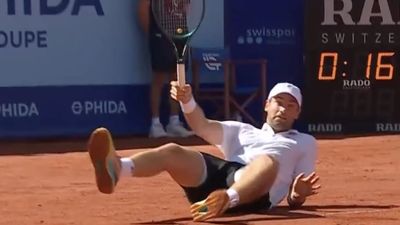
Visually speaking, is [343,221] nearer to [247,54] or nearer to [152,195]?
[152,195]

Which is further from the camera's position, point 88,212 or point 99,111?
point 99,111

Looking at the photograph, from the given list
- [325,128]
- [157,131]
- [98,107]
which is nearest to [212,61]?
[157,131]

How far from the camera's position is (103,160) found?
6777mm

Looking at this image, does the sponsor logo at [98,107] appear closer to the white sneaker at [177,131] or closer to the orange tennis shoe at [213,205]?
the white sneaker at [177,131]

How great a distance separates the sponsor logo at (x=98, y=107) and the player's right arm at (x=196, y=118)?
707 centimetres

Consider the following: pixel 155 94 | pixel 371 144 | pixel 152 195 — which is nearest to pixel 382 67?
pixel 371 144

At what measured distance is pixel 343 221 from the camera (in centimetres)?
721

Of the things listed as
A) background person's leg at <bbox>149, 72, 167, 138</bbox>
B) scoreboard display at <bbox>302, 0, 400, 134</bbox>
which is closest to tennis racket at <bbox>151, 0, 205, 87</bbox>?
background person's leg at <bbox>149, 72, 167, 138</bbox>

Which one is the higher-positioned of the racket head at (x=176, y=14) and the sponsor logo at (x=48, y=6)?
the racket head at (x=176, y=14)

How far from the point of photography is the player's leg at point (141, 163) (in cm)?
678

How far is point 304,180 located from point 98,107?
7468mm

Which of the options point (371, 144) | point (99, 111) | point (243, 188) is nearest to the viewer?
point (243, 188)

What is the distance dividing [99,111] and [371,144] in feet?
11.4

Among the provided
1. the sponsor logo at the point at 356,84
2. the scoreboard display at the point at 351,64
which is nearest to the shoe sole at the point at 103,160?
the scoreboard display at the point at 351,64
